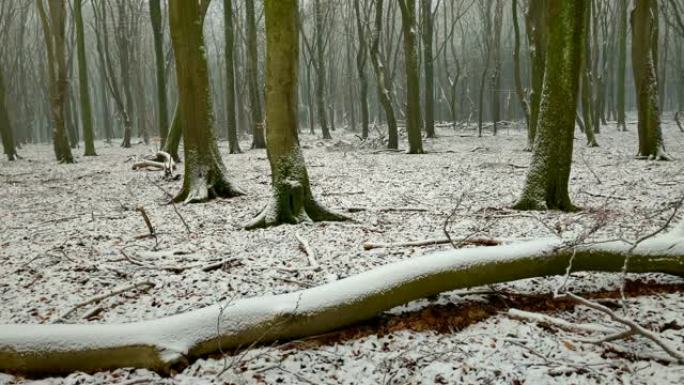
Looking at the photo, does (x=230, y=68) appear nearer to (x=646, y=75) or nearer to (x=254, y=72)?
(x=254, y=72)

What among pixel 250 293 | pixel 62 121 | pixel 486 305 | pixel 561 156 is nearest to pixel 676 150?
pixel 561 156

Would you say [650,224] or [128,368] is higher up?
[650,224]

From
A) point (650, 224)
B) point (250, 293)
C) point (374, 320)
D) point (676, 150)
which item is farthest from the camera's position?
point (676, 150)

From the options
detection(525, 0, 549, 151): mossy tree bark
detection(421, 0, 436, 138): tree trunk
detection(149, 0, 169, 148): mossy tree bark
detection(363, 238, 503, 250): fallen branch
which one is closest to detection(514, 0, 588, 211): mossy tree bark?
detection(363, 238, 503, 250): fallen branch

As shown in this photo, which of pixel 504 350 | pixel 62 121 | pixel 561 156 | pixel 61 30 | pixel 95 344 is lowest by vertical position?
pixel 504 350

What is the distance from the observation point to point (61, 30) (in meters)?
14.0

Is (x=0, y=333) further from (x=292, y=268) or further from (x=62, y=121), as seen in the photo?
(x=62, y=121)

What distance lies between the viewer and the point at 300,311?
282 cm

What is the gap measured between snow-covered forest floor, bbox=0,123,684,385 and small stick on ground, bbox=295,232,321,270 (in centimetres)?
6

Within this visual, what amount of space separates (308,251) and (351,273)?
56 cm

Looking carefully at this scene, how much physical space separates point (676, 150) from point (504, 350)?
40.4 feet

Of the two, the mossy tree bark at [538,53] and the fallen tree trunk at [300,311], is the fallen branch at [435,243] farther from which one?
the mossy tree bark at [538,53]

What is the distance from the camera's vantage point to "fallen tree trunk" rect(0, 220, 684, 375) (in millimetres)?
2570

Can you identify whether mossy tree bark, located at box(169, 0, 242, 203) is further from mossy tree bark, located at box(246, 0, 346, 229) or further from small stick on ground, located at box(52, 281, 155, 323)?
small stick on ground, located at box(52, 281, 155, 323)
